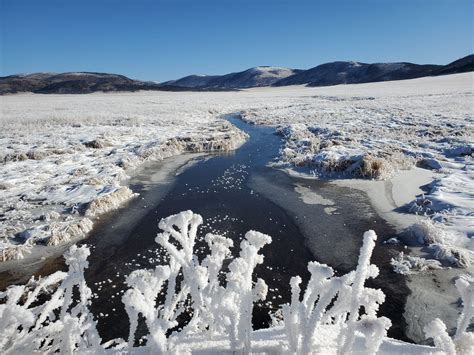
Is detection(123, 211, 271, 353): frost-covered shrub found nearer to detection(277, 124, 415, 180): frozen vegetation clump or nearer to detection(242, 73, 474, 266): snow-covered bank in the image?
detection(242, 73, 474, 266): snow-covered bank

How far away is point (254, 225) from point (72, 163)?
12.1 metres

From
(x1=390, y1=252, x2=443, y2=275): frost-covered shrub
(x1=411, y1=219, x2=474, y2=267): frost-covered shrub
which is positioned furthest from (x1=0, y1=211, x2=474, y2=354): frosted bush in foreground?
(x1=411, y1=219, x2=474, y2=267): frost-covered shrub

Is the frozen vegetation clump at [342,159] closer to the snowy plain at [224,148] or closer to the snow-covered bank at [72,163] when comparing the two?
the snowy plain at [224,148]

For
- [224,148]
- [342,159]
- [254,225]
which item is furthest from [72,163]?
[342,159]

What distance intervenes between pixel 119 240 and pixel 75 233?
1410 mm

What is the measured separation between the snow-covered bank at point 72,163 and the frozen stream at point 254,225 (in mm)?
948

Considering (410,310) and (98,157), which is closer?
(410,310)

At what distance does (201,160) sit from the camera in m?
21.5

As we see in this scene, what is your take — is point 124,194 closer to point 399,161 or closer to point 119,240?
point 119,240

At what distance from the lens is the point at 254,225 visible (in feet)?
38.9

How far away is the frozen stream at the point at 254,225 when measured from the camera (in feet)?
26.7

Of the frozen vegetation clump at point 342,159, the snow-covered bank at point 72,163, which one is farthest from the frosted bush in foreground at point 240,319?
the frozen vegetation clump at point 342,159

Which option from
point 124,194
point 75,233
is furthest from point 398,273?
point 124,194

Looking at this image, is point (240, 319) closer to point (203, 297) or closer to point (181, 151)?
point (203, 297)
